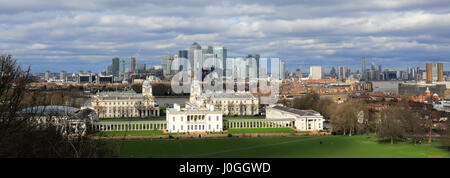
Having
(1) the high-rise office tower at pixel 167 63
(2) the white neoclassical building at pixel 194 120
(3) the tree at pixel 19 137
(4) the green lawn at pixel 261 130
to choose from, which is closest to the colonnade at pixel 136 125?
(2) the white neoclassical building at pixel 194 120

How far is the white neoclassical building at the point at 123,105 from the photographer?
196 ft

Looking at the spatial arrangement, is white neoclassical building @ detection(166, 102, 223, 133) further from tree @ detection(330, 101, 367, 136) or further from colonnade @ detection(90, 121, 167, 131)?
tree @ detection(330, 101, 367, 136)

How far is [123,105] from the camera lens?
62.0 m

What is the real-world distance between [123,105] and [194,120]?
2069 centimetres

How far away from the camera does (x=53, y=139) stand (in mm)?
13141

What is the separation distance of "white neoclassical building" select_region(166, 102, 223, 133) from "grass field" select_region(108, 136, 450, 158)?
7.56 m

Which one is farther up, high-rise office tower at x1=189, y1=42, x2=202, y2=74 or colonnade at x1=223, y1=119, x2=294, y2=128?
high-rise office tower at x1=189, y1=42, x2=202, y2=74

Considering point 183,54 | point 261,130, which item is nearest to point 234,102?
point 261,130

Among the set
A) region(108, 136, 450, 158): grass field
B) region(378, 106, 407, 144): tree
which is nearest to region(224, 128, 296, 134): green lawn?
region(108, 136, 450, 158): grass field

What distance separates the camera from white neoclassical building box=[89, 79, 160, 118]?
59719mm

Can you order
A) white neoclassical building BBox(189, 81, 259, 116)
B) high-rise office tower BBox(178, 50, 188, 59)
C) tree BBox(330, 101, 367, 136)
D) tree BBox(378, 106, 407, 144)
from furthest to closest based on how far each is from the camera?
high-rise office tower BBox(178, 50, 188, 59) < white neoclassical building BBox(189, 81, 259, 116) < tree BBox(330, 101, 367, 136) < tree BBox(378, 106, 407, 144)

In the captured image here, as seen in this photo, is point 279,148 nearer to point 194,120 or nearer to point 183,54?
point 194,120
